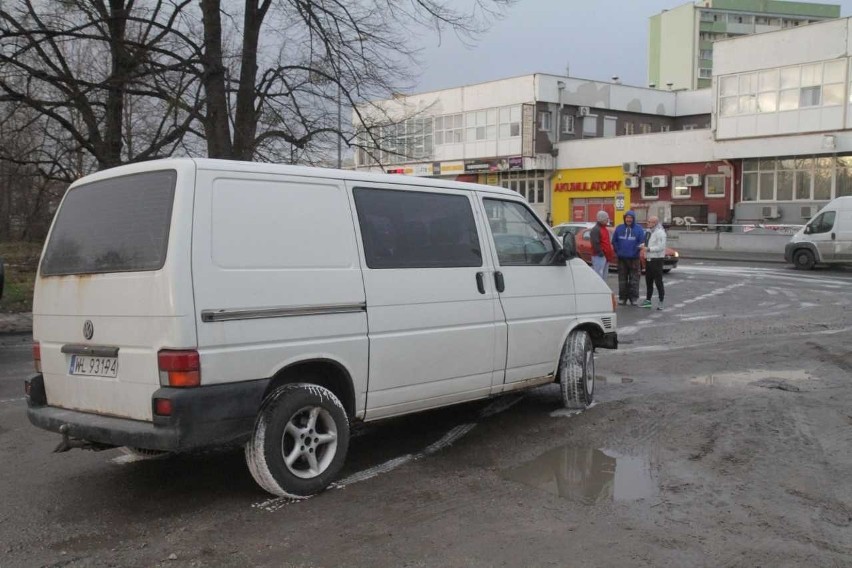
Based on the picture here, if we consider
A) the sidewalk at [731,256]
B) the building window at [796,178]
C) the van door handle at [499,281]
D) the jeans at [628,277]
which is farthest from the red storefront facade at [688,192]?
the van door handle at [499,281]

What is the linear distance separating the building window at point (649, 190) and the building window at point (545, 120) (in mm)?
6942

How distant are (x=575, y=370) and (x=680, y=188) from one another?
35077 mm

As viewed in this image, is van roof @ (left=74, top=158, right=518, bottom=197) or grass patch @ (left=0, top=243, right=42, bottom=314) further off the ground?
van roof @ (left=74, top=158, right=518, bottom=197)

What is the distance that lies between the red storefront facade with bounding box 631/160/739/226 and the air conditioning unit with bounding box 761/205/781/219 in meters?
2.01

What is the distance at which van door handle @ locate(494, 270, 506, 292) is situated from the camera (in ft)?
19.2

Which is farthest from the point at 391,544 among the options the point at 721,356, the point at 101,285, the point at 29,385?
the point at 721,356

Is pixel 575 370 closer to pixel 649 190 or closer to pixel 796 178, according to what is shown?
pixel 796 178

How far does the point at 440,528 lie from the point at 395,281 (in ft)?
5.51

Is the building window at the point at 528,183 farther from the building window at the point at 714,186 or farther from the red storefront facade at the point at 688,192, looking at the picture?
the building window at the point at 714,186

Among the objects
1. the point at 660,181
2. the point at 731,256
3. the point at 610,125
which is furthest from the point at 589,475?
the point at 610,125

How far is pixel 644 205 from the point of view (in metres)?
40.8

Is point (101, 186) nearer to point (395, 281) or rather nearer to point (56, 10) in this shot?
point (395, 281)

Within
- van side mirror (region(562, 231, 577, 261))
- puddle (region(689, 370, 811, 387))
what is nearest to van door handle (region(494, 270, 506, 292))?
van side mirror (region(562, 231, 577, 261))

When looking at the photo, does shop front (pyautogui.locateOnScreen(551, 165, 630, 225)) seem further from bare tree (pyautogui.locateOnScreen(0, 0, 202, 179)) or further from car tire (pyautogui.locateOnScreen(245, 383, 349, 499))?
car tire (pyautogui.locateOnScreen(245, 383, 349, 499))
